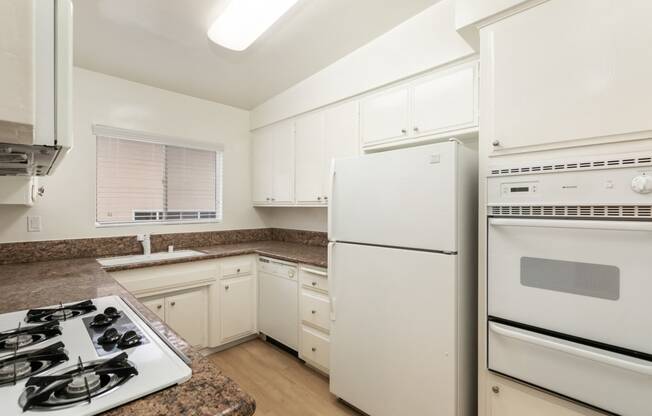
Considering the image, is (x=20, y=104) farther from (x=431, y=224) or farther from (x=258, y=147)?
(x=258, y=147)

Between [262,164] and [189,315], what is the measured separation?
1.69 meters

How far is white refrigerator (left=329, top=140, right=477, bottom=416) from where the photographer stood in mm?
1449

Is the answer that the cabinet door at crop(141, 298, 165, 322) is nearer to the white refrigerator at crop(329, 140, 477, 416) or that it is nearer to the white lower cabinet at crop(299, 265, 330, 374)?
the white lower cabinet at crop(299, 265, 330, 374)

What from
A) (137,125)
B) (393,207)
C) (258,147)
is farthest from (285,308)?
(137,125)

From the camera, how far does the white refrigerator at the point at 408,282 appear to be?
1449mm

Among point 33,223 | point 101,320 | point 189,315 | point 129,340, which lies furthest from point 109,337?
point 33,223

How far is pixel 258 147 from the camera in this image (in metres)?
3.46

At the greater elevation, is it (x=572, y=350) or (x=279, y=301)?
(x=572, y=350)

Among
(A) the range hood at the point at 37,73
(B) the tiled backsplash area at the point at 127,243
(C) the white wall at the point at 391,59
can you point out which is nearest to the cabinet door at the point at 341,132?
(C) the white wall at the point at 391,59

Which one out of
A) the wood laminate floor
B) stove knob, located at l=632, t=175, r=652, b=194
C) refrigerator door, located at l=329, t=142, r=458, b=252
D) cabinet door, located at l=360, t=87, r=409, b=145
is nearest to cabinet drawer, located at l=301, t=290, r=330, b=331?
the wood laminate floor

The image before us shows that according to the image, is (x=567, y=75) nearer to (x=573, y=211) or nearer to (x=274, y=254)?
(x=573, y=211)

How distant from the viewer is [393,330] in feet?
5.38

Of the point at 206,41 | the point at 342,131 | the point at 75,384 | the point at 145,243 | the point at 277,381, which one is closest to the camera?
the point at 75,384

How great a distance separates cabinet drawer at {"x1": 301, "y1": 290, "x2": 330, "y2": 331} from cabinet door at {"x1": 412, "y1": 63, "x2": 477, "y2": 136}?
1.38m
